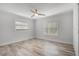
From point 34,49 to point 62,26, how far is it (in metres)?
0.81

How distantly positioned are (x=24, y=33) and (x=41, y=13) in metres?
0.60

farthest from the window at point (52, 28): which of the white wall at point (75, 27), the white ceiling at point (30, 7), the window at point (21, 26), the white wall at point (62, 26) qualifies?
the window at point (21, 26)

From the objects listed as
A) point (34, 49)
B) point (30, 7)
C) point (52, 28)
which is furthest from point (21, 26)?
point (52, 28)

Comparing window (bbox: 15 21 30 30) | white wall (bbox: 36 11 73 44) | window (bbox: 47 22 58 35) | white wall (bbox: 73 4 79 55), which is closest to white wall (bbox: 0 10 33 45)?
window (bbox: 15 21 30 30)

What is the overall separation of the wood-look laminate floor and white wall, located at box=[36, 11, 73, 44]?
4.6 inches

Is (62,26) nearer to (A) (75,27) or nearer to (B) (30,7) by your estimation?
(A) (75,27)

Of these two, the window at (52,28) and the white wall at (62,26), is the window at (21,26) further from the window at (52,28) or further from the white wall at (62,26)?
the window at (52,28)

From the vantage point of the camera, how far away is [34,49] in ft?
5.75

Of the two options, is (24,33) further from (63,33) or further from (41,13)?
(63,33)

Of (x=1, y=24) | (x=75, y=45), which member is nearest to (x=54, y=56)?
(x=75, y=45)

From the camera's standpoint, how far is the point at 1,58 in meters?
1.75

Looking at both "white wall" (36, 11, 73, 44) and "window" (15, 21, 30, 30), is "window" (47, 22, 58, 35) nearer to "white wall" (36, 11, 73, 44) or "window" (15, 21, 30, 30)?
"white wall" (36, 11, 73, 44)

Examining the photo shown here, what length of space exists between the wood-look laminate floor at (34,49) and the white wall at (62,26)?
0.39ft

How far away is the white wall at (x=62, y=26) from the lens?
167 centimetres
